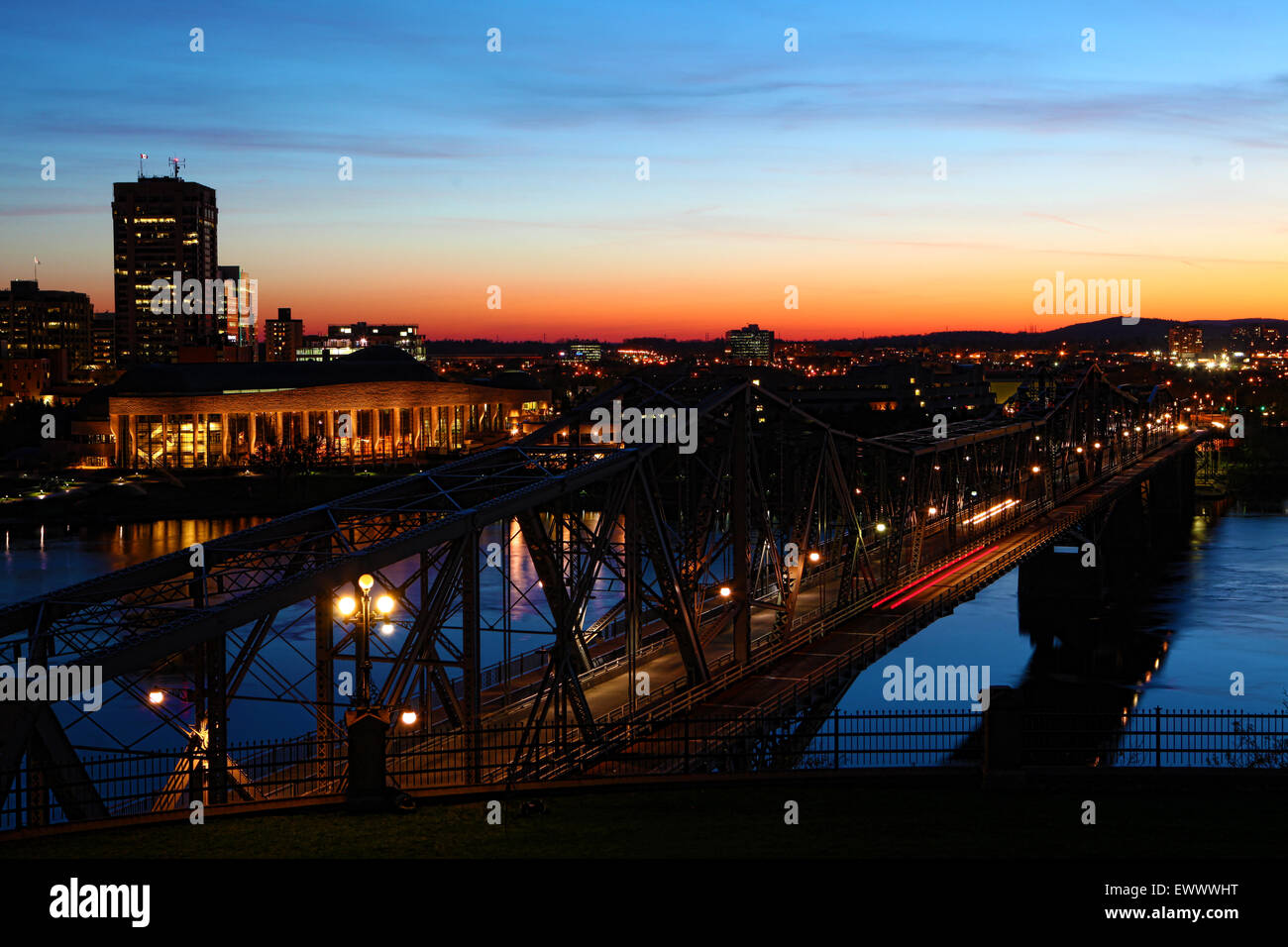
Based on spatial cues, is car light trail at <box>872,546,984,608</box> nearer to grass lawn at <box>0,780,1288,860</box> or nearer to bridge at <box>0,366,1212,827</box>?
bridge at <box>0,366,1212,827</box>

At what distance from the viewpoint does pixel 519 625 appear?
63.8 metres

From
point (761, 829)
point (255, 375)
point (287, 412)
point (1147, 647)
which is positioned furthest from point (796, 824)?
point (255, 375)

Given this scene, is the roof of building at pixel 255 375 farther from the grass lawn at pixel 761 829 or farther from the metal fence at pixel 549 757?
the grass lawn at pixel 761 829

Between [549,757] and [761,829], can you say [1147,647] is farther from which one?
[761,829]

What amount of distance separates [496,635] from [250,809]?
134 ft

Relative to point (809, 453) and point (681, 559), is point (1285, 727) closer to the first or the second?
A: point (809, 453)

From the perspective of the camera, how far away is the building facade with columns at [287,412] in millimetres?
150000

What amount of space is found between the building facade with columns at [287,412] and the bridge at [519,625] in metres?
90.1

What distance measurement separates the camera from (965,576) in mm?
55469

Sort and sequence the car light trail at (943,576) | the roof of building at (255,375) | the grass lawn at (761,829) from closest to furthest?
the grass lawn at (761,829), the car light trail at (943,576), the roof of building at (255,375)

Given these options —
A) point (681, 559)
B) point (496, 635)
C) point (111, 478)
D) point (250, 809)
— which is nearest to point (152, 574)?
point (250, 809)

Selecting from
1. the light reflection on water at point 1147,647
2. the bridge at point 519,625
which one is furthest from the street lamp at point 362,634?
the light reflection on water at point 1147,647

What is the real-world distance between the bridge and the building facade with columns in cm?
9008

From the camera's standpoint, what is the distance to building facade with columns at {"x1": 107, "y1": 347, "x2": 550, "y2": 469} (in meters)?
150
